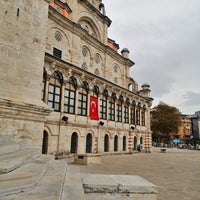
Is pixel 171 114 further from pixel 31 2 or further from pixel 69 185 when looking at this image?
pixel 69 185

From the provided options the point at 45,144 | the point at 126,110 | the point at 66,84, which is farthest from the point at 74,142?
the point at 126,110

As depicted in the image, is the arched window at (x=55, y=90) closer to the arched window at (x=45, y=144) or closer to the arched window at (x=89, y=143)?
the arched window at (x=45, y=144)

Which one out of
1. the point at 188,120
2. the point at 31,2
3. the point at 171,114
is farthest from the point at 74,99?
the point at 188,120

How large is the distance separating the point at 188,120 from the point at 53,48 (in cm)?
6947

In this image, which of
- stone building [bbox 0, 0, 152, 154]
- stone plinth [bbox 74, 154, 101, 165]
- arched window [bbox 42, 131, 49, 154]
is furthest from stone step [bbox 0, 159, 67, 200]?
arched window [bbox 42, 131, 49, 154]

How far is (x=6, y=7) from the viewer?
862cm

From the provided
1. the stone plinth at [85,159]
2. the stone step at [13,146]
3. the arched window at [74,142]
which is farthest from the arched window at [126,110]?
the stone step at [13,146]

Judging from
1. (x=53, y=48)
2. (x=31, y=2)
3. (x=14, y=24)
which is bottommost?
(x=14, y=24)

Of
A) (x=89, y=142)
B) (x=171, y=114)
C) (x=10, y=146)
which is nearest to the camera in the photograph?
(x=10, y=146)

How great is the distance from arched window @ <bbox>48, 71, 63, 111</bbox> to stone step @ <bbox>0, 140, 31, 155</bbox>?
23.2 ft

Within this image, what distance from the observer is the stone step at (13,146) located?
675cm

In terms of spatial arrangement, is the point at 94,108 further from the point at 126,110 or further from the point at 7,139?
the point at 7,139

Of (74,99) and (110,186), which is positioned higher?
(74,99)

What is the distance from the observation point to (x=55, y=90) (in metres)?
15.9
